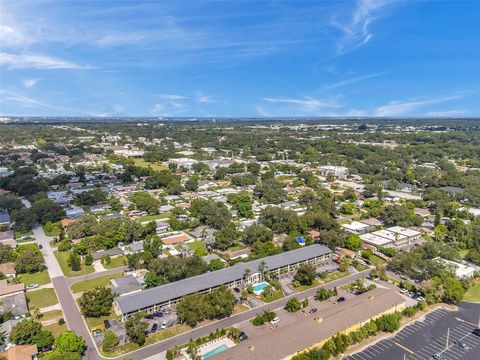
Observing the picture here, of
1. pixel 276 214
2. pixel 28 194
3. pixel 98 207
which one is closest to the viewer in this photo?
pixel 276 214

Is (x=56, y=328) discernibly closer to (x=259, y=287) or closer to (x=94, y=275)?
(x=94, y=275)

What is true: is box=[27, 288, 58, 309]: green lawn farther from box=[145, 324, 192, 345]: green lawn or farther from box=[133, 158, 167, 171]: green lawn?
box=[133, 158, 167, 171]: green lawn

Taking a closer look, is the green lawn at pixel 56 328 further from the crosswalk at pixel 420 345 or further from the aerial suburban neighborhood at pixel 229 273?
the crosswalk at pixel 420 345

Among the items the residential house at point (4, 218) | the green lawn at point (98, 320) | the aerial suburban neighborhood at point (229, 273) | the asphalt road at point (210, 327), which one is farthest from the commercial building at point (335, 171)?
the green lawn at point (98, 320)

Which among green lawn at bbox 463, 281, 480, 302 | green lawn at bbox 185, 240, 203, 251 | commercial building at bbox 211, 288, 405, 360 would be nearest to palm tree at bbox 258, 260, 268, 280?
commercial building at bbox 211, 288, 405, 360

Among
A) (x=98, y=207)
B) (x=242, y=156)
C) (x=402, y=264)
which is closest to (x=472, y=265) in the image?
(x=402, y=264)

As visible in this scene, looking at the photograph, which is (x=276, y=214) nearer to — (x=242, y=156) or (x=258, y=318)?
(x=258, y=318)
